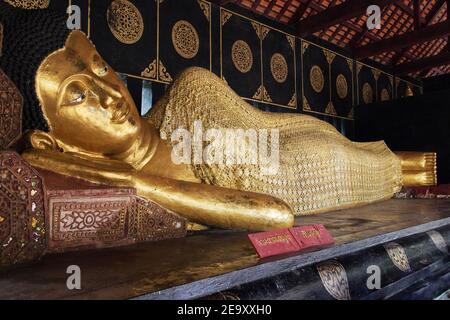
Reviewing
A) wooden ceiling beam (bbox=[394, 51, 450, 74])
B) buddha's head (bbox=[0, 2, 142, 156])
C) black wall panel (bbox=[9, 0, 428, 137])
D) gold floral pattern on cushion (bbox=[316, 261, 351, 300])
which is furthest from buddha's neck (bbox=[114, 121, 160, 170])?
wooden ceiling beam (bbox=[394, 51, 450, 74])

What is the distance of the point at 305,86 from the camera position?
467 cm

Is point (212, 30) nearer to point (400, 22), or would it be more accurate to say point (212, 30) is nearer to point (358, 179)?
point (358, 179)

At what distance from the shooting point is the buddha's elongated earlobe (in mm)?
1161

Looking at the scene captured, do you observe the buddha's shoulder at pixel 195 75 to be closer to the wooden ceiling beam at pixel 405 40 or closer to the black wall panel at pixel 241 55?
the black wall panel at pixel 241 55

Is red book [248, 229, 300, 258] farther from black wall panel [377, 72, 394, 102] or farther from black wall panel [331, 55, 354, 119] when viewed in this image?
black wall panel [377, 72, 394, 102]

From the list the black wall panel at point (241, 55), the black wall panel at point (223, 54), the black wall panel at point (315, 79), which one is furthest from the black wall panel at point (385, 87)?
the black wall panel at point (241, 55)

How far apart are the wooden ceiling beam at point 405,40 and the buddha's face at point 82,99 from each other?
15.8ft

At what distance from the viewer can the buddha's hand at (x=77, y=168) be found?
108cm

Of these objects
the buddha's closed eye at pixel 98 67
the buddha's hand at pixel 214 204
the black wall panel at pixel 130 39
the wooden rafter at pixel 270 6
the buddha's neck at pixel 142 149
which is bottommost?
the buddha's hand at pixel 214 204

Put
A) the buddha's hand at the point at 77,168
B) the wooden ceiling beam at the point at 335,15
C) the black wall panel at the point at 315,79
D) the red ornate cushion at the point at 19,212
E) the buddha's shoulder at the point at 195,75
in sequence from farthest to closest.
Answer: the black wall panel at the point at 315,79 → the wooden ceiling beam at the point at 335,15 → the buddha's shoulder at the point at 195,75 → the buddha's hand at the point at 77,168 → the red ornate cushion at the point at 19,212

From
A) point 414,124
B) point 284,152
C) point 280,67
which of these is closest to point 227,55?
point 280,67

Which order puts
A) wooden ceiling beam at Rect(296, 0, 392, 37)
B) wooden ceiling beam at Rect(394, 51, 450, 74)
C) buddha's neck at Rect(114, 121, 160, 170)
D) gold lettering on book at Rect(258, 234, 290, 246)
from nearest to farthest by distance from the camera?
gold lettering on book at Rect(258, 234, 290, 246)
buddha's neck at Rect(114, 121, 160, 170)
wooden ceiling beam at Rect(296, 0, 392, 37)
wooden ceiling beam at Rect(394, 51, 450, 74)

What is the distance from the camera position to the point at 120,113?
4.13 feet

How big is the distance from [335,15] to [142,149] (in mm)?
3636
